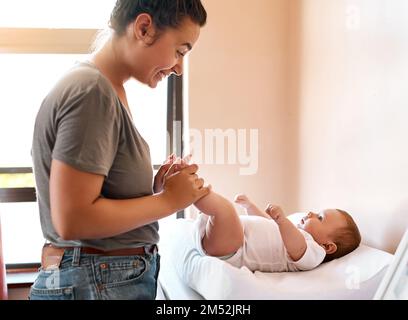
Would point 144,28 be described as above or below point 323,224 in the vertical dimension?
above

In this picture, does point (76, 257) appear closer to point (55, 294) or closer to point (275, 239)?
point (55, 294)

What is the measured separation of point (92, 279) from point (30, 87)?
172cm

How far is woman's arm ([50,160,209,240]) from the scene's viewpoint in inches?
26.5

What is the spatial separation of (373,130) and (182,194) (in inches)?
34.3

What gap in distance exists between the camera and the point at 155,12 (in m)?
0.78

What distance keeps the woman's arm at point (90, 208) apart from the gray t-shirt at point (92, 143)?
0.02 metres

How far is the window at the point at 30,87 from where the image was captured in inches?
85.1

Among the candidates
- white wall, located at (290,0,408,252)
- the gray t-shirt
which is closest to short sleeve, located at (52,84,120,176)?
the gray t-shirt

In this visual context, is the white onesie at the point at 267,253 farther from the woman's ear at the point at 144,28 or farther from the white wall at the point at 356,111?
the woman's ear at the point at 144,28

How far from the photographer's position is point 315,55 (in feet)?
6.26

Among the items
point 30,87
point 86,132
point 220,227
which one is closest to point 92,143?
point 86,132

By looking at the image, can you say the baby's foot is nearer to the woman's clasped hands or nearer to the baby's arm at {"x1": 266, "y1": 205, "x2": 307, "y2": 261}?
the baby's arm at {"x1": 266, "y1": 205, "x2": 307, "y2": 261}

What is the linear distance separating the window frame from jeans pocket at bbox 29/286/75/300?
4.51ft
